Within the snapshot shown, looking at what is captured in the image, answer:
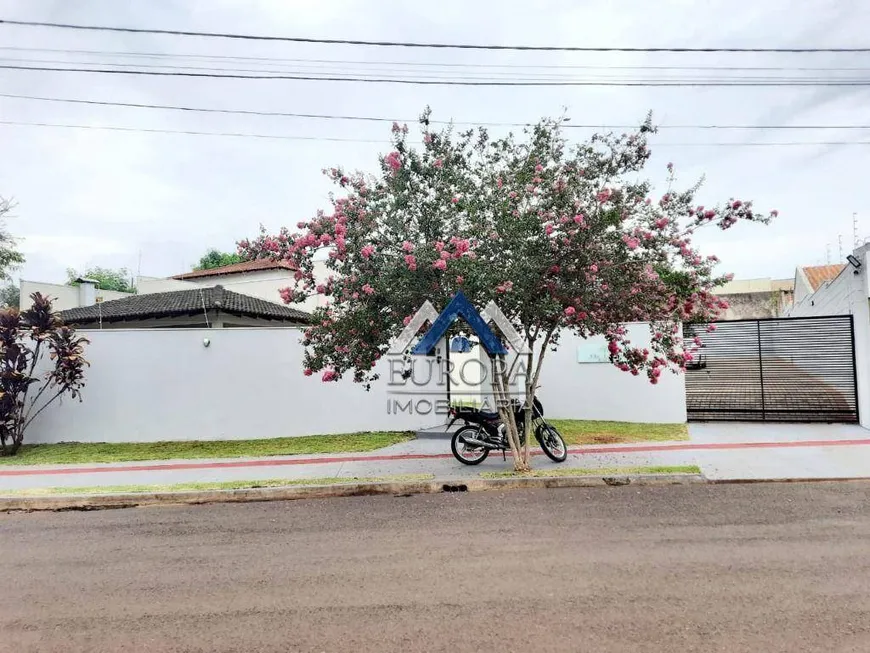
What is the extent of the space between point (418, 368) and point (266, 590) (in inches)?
340

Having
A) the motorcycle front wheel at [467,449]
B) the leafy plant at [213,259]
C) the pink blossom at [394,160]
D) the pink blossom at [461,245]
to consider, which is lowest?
the motorcycle front wheel at [467,449]

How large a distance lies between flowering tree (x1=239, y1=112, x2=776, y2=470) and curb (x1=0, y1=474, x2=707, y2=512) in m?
0.63

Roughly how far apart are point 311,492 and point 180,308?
459 inches

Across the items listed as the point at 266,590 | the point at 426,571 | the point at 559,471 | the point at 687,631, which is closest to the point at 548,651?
the point at 687,631

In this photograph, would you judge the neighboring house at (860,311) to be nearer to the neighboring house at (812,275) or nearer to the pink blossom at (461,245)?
the pink blossom at (461,245)

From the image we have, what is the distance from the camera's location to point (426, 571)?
4.58m

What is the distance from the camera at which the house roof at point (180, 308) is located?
1711 cm

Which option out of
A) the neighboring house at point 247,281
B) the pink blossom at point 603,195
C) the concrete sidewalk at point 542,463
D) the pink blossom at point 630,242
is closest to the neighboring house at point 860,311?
the concrete sidewalk at point 542,463

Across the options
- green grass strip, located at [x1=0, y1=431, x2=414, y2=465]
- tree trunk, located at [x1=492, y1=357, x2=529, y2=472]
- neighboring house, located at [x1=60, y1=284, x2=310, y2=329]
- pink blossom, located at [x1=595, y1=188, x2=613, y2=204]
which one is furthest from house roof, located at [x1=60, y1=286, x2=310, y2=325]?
pink blossom, located at [x1=595, y1=188, x2=613, y2=204]

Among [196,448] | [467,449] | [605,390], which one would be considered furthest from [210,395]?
[605,390]

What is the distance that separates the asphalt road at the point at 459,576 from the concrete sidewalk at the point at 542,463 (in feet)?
4.10

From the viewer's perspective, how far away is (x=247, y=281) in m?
25.8

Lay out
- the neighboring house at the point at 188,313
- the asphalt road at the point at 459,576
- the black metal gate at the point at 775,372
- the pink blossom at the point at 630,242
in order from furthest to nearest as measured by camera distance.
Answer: the neighboring house at the point at 188,313 → the black metal gate at the point at 775,372 → the pink blossom at the point at 630,242 → the asphalt road at the point at 459,576

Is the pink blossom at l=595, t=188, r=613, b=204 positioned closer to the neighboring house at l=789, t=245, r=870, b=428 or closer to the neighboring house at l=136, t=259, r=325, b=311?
the neighboring house at l=789, t=245, r=870, b=428
